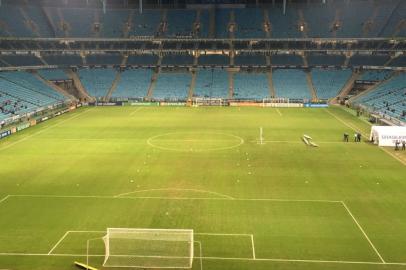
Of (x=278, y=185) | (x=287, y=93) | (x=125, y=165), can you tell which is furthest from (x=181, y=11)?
(x=278, y=185)

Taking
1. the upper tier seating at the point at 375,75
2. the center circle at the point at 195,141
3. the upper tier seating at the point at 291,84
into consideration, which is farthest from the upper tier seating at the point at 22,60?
the upper tier seating at the point at 375,75

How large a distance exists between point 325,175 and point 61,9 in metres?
74.8

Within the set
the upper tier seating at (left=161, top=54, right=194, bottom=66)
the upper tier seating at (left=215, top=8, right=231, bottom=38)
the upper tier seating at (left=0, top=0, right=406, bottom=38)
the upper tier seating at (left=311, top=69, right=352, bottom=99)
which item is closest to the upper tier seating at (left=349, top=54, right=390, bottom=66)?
the upper tier seating at (left=311, top=69, right=352, bottom=99)

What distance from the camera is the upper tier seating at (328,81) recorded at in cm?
7819

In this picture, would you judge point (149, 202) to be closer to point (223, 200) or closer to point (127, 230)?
point (223, 200)

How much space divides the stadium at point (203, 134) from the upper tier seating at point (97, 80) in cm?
37

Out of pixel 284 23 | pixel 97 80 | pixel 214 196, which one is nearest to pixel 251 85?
pixel 284 23

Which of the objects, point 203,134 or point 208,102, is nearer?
point 203,134

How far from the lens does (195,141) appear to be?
44.9 m

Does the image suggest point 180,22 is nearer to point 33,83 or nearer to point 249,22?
point 249,22

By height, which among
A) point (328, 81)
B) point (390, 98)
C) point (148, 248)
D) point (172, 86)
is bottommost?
point (148, 248)

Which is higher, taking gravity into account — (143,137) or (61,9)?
(61,9)

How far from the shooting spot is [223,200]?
2744cm

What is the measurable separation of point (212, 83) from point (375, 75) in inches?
Answer: 1144
